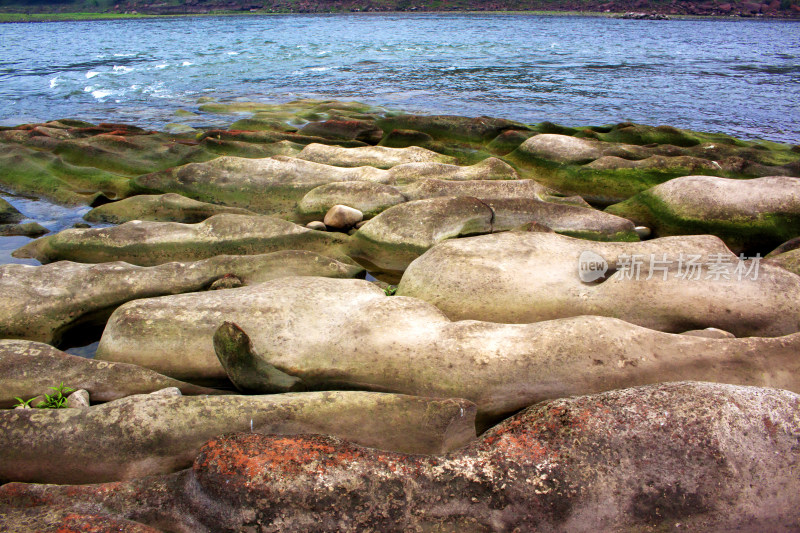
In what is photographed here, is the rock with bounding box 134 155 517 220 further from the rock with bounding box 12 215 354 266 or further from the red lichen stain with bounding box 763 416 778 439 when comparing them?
the red lichen stain with bounding box 763 416 778 439

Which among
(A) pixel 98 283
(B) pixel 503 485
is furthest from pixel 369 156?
(B) pixel 503 485

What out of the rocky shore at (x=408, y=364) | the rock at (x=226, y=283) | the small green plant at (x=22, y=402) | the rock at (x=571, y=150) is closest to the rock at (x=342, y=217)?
the rocky shore at (x=408, y=364)

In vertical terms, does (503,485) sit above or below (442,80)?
below

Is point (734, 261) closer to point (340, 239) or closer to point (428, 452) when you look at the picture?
point (428, 452)

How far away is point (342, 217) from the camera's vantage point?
6.30m

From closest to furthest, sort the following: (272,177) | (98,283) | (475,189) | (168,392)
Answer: (168,392), (98,283), (475,189), (272,177)

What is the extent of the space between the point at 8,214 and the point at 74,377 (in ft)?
14.8

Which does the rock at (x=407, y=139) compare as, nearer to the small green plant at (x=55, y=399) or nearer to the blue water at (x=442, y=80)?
the blue water at (x=442, y=80)

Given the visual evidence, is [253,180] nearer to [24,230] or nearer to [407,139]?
[24,230]

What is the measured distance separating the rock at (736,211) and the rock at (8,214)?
24.2 feet

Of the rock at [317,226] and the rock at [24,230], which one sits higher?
the rock at [317,226]

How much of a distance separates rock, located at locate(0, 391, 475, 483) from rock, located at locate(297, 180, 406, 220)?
371 centimetres

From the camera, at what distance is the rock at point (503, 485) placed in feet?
8.15

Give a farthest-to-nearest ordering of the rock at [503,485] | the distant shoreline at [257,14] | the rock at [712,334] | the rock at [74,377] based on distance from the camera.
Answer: the distant shoreline at [257,14] < the rock at [712,334] < the rock at [74,377] < the rock at [503,485]
